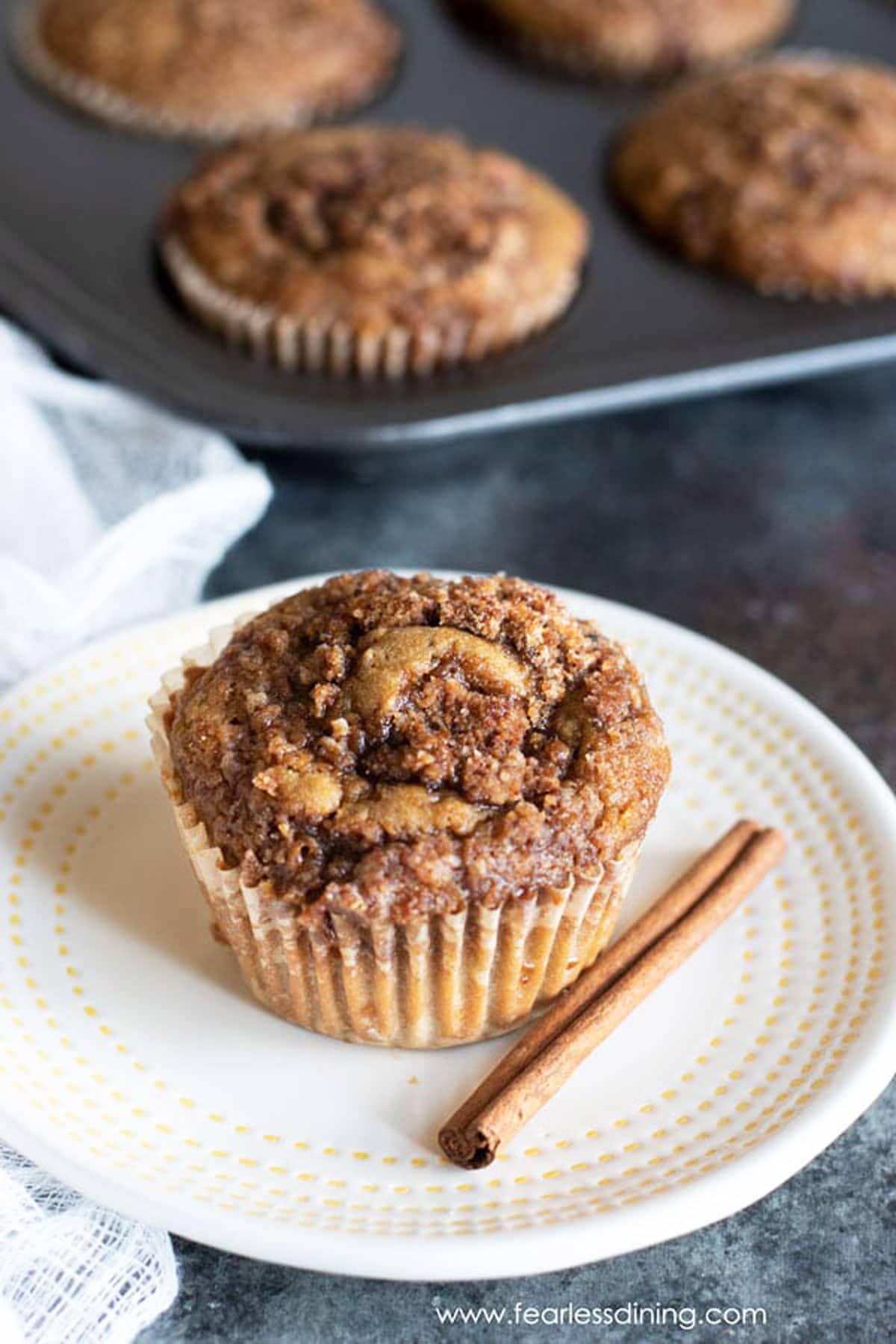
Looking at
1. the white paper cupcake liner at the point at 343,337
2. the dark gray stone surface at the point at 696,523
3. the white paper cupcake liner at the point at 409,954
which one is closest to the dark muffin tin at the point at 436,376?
the white paper cupcake liner at the point at 343,337

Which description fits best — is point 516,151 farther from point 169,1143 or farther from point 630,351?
point 169,1143

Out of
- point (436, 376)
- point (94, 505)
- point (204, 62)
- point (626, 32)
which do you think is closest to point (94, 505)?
point (94, 505)

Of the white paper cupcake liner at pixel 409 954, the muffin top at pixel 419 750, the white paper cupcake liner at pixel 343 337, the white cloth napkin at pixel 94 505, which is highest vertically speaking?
the muffin top at pixel 419 750

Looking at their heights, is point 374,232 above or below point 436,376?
above

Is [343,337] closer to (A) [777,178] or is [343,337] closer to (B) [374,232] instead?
(B) [374,232]

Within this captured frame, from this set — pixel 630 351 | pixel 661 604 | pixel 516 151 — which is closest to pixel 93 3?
pixel 516 151

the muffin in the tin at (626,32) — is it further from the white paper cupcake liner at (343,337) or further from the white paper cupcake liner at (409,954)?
the white paper cupcake liner at (409,954)

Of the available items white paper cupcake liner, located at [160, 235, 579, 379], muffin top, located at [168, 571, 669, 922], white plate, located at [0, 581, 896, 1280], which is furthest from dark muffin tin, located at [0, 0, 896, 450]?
muffin top, located at [168, 571, 669, 922]
